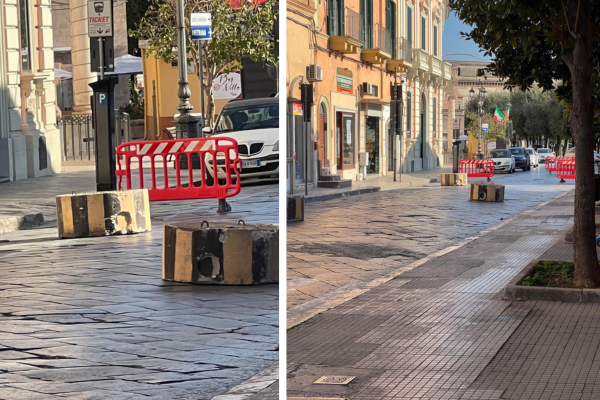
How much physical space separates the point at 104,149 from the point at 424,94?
96.8 ft

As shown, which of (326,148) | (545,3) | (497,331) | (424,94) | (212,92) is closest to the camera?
(497,331)

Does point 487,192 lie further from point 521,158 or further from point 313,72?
point 521,158

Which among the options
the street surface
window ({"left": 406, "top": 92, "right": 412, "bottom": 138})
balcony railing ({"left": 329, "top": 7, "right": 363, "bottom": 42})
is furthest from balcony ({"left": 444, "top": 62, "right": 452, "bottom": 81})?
the street surface

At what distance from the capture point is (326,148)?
25875 millimetres

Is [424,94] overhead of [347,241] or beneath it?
overhead

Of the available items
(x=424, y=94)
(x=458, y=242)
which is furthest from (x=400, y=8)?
(x=458, y=242)

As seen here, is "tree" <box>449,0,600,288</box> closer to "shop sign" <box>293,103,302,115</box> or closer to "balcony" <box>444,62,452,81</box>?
"shop sign" <box>293,103,302,115</box>

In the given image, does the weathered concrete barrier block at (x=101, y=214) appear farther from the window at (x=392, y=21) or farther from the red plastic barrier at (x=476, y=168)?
the window at (x=392, y=21)

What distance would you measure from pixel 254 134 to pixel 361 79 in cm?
1735

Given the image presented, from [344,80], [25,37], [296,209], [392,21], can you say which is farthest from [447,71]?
[296,209]

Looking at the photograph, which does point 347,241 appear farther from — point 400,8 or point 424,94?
point 424,94

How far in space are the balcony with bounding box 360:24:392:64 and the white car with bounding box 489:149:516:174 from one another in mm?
6060

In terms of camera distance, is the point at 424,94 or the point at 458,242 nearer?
the point at 458,242

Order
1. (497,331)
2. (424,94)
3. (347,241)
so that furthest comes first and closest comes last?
(424,94)
(347,241)
(497,331)
